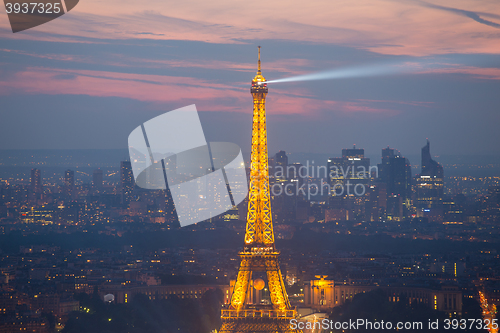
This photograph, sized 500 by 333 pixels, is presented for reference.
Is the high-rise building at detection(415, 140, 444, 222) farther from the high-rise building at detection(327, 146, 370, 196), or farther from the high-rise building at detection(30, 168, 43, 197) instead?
the high-rise building at detection(30, 168, 43, 197)

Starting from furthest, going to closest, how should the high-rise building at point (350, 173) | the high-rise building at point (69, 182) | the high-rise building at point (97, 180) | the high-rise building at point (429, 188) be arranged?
the high-rise building at point (429, 188)
the high-rise building at point (350, 173)
the high-rise building at point (97, 180)
the high-rise building at point (69, 182)

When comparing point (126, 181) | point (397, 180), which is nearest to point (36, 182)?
point (126, 181)

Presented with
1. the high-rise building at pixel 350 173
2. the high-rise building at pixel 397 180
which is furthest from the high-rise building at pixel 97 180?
the high-rise building at pixel 397 180

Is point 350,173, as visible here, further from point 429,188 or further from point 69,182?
point 69,182

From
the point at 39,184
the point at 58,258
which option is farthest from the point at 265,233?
the point at 39,184

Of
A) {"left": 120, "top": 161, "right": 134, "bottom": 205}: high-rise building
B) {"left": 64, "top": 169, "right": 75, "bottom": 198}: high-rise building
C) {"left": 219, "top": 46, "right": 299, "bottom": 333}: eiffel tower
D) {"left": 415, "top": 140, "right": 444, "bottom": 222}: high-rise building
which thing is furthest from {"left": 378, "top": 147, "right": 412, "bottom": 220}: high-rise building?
{"left": 219, "top": 46, "right": 299, "bottom": 333}: eiffel tower

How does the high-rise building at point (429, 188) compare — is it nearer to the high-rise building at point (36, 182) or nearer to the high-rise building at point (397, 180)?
the high-rise building at point (397, 180)
